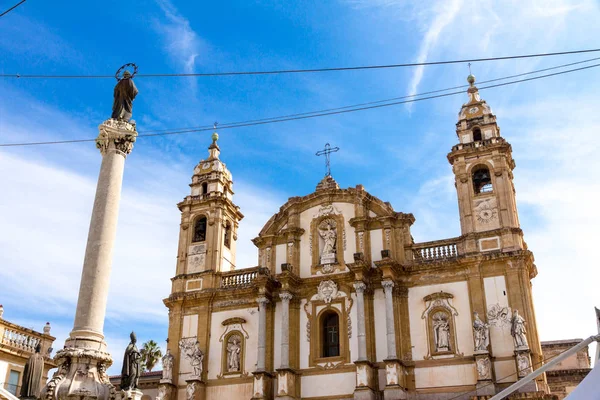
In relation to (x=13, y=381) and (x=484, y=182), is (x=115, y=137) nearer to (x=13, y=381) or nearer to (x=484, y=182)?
(x=13, y=381)

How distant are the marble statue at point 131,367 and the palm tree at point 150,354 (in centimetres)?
3071

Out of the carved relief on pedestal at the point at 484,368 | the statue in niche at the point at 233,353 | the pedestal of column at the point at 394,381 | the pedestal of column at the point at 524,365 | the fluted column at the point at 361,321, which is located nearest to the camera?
the pedestal of column at the point at 524,365

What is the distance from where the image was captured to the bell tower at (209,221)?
1270 inches

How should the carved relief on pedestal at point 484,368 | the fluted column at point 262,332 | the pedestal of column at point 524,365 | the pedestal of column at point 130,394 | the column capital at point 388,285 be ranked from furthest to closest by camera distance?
the fluted column at point 262,332
the column capital at point 388,285
the carved relief on pedestal at point 484,368
the pedestal of column at point 524,365
the pedestal of column at point 130,394

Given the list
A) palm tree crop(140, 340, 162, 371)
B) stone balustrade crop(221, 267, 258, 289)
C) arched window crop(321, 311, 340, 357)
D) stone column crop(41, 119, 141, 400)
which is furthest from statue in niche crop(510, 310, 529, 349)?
palm tree crop(140, 340, 162, 371)

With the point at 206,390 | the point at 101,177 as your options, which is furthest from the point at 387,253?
the point at 101,177

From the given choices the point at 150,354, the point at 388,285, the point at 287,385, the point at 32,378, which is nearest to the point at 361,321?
the point at 388,285

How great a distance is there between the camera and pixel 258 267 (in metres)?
30.7

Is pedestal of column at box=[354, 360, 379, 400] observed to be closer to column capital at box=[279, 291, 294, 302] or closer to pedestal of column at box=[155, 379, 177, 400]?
column capital at box=[279, 291, 294, 302]

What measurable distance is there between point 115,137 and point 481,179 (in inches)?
687

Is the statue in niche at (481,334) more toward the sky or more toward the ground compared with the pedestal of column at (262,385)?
more toward the sky

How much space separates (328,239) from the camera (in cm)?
3012

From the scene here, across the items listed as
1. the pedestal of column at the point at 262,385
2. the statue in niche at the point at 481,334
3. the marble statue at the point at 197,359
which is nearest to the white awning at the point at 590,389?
the statue in niche at the point at 481,334

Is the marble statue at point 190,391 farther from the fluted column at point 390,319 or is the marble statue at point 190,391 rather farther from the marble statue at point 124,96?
the marble statue at point 124,96
